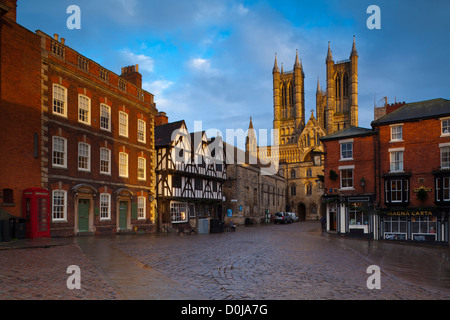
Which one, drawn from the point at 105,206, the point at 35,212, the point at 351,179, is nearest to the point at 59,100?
the point at 35,212

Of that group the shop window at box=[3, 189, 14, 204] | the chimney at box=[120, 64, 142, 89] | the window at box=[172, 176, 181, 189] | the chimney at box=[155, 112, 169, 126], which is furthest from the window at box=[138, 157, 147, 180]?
the shop window at box=[3, 189, 14, 204]

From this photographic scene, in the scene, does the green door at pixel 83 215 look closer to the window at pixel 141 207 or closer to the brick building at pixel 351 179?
the window at pixel 141 207

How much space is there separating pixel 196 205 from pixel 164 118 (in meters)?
10.4

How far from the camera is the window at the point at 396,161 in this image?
87.4ft

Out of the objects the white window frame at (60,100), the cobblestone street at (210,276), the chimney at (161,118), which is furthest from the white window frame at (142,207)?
the cobblestone street at (210,276)

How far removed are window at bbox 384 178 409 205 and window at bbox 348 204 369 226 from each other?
82.8 inches

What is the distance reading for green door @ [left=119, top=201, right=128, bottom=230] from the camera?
87.4 feet

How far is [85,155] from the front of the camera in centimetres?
2347

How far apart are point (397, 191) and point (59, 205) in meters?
22.5

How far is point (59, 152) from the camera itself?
70.6 ft

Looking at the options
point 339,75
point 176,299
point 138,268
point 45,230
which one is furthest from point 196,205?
point 339,75

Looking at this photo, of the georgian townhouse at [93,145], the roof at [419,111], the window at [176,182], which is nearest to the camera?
the georgian townhouse at [93,145]

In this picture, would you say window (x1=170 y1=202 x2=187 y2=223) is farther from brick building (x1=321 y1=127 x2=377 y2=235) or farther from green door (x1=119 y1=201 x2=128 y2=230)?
brick building (x1=321 y1=127 x2=377 y2=235)

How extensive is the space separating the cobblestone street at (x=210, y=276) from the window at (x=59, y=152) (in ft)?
24.8
